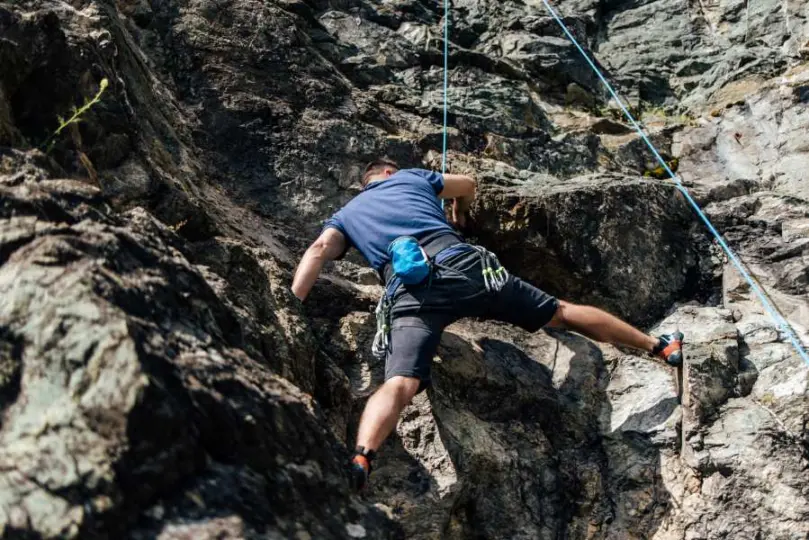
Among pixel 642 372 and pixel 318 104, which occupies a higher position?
pixel 318 104

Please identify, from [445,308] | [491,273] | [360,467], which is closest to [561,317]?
[491,273]

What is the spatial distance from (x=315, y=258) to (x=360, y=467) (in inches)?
75.1

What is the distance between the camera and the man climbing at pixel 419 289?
193 inches

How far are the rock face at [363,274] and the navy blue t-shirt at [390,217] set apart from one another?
462 mm

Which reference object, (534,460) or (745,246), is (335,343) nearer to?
(534,460)

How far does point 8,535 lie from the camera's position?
8.73 ft

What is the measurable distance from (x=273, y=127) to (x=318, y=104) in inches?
23.8

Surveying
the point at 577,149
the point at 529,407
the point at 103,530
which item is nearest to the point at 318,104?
the point at 577,149

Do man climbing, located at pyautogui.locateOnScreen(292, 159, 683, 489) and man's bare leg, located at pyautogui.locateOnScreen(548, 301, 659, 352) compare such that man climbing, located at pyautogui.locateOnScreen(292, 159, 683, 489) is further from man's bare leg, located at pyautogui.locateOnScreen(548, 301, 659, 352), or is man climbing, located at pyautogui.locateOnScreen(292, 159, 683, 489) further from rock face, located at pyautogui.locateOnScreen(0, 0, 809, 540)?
rock face, located at pyautogui.locateOnScreen(0, 0, 809, 540)

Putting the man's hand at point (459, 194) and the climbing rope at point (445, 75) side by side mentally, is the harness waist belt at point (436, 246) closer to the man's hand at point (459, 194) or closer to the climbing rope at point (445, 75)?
the man's hand at point (459, 194)

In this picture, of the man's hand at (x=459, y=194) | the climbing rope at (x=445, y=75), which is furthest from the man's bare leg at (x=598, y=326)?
the climbing rope at (x=445, y=75)

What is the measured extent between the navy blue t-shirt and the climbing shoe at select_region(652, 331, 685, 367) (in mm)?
1629

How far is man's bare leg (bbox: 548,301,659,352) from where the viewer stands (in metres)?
5.73

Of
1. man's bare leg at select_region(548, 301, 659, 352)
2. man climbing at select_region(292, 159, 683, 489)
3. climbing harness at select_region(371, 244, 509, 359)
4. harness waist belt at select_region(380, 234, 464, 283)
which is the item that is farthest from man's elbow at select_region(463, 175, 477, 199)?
man's bare leg at select_region(548, 301, 659, 352)
